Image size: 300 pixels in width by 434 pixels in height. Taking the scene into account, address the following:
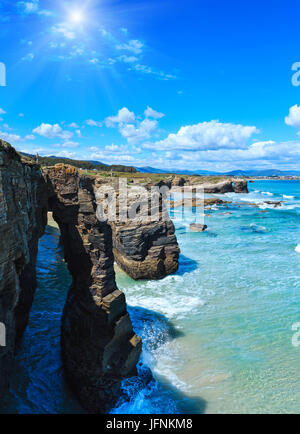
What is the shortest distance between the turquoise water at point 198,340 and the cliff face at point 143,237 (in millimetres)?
1032

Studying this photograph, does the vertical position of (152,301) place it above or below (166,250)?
below

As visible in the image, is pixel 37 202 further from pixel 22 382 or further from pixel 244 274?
pixel 244 274

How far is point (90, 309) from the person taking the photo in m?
9.43

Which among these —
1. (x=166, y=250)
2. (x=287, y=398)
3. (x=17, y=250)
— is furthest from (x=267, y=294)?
(x=17, y=250)

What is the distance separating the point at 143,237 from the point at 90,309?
1007 centimetres

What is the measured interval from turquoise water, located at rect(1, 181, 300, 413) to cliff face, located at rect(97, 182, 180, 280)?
103 centimetres

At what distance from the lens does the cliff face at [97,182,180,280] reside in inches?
755

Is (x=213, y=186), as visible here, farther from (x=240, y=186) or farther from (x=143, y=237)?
(x=143, y=237)

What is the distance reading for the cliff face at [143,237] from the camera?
63.0ft

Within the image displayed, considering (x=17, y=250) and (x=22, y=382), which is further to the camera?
(x=22, y=382)

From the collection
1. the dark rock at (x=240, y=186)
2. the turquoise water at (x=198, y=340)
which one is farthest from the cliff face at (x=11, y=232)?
the dark rock at (x=240, y=186)

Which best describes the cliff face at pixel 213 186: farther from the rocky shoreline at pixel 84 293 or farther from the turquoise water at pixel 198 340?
the rocky shoreline at pixel 84 293
